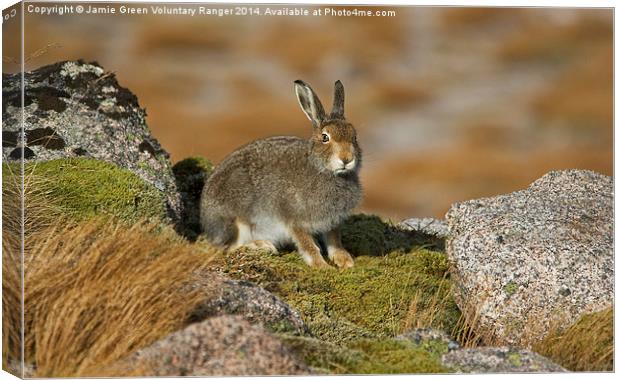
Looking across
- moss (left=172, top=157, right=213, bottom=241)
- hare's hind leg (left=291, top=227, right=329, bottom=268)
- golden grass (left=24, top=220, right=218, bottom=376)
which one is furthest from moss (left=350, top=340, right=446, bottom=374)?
moss (left=172, top=157, right=213, bottom=241)

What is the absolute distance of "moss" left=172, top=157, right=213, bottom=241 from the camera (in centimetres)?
1264

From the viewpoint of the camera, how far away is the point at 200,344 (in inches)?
304

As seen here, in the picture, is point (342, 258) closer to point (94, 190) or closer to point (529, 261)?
point (529, 261)

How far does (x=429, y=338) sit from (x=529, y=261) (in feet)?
5.43

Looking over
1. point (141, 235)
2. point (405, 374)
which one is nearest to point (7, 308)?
point (141, 235)

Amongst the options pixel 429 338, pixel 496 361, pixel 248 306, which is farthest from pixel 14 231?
pixel 496 361

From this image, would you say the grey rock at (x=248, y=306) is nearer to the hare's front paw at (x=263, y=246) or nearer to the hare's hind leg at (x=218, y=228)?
the hare's front paw at (x=263, y=246)

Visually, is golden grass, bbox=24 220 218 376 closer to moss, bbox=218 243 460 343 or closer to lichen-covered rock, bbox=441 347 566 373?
moss, bbox=218 243 460 343

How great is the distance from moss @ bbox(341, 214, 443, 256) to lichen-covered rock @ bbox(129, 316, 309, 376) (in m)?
4.20

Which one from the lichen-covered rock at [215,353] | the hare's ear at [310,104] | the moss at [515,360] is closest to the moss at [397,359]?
the moss at [515,360]

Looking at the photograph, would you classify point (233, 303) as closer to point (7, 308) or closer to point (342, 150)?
point (7, 308)

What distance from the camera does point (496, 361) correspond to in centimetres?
862

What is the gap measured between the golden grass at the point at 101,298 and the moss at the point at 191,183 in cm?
356

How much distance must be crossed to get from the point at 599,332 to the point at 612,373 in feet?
1.22
